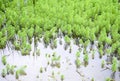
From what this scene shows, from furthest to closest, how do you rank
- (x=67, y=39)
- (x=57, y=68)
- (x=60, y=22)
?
(x=60, y=22)
(x=67, y=39)
(x=57, y=68)

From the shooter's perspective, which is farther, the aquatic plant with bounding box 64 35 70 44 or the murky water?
the aquatic plant with bounding box 64 35 70 44

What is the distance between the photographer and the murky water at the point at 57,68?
143 inches

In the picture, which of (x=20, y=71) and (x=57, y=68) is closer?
(x=20, y=71)

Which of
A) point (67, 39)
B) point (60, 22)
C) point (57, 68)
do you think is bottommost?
point (57, 68)

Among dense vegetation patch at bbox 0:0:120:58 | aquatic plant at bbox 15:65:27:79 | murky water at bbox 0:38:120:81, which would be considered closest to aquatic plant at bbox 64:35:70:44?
dense vegetation patch at bbox 0:0:120:58

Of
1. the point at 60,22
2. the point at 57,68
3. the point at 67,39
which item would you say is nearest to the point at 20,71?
the point at 57,68

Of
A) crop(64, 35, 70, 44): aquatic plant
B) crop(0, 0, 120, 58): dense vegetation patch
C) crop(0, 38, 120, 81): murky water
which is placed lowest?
crop(0, 38, 120, 81): murky water

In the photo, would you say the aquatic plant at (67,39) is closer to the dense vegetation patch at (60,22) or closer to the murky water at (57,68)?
the dense vegetation patch at (60,22)

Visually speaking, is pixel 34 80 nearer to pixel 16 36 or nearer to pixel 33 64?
pixel 33 64

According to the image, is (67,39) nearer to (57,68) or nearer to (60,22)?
(60,22)

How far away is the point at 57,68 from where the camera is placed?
3.82 metres

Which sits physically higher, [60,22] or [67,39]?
[60,22]

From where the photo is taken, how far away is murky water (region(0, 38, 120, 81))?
12.0ft

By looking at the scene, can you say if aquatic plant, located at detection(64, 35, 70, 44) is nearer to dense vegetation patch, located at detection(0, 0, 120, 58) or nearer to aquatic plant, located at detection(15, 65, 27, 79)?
dense vegetation patch, located at detection(0, 0, 120, 58)
